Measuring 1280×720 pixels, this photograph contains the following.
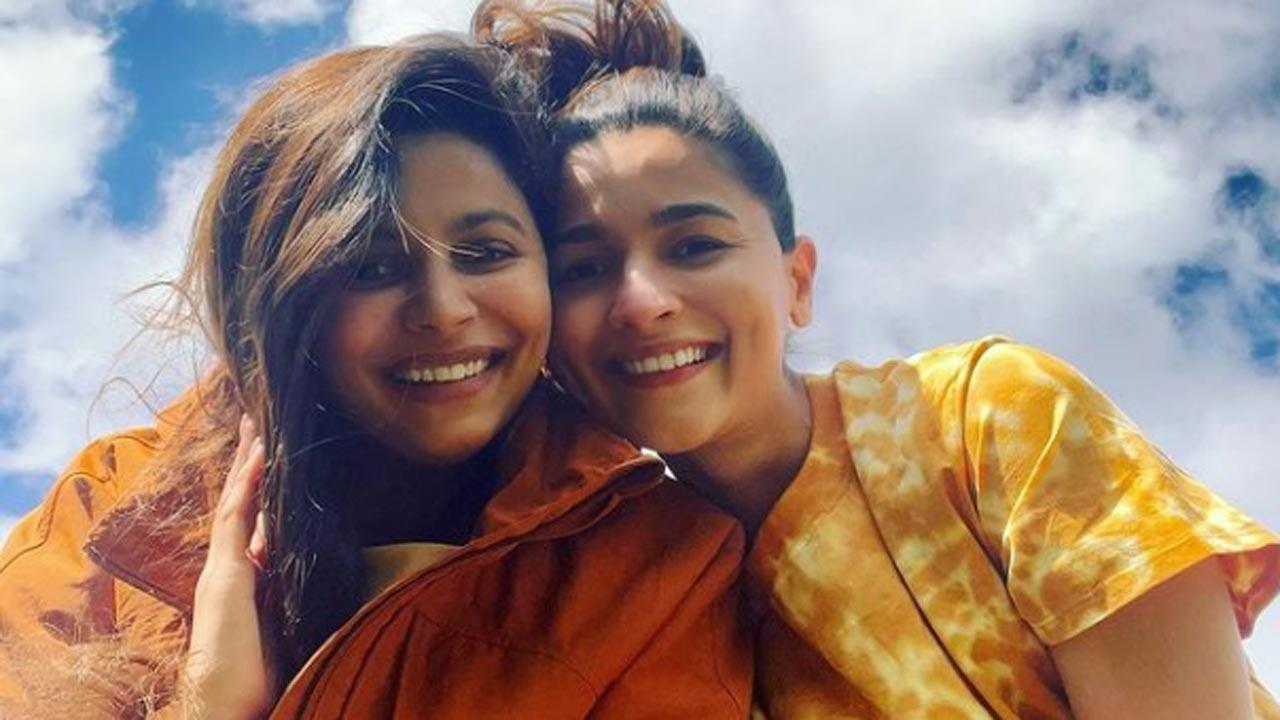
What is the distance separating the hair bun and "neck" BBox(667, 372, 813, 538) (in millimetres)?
881

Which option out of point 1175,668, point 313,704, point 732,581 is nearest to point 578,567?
point 732,581

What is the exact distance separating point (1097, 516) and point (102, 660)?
1.84 metres

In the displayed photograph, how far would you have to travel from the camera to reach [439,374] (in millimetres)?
2859

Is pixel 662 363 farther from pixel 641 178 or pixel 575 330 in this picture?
pixel 641 178

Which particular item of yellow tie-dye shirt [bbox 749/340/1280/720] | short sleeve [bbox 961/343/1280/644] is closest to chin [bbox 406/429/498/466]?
yellow tie-dye shirt [bbox 749/340/1280/720]

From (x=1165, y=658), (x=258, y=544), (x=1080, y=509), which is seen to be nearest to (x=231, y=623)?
(x=258, y=544)

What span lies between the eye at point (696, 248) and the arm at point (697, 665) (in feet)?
1.79

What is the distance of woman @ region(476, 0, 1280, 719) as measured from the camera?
8.48 ft

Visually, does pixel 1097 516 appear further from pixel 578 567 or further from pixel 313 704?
pixel 313 704

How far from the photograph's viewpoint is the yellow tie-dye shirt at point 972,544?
2.59m

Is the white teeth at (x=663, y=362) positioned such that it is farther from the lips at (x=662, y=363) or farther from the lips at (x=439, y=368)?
the lips at (x=439, y=368)

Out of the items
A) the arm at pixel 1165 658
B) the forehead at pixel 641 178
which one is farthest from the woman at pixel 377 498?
the arm at pixel 1165 658

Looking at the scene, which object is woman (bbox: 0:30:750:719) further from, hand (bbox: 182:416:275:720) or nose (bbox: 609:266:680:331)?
nose (bbox: 609:266:680:331)

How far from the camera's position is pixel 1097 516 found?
2.61 meters
